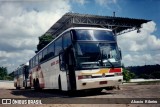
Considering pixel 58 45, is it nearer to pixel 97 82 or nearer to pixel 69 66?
pixel 69 66

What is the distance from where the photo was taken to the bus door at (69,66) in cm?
1363

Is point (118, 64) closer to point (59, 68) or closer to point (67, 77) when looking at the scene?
point (67, 77)

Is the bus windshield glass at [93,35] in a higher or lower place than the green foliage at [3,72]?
lower

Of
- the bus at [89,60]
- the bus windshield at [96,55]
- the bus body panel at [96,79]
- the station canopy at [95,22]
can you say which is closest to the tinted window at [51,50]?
the bus at [89,60]

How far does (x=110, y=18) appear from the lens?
46.4m

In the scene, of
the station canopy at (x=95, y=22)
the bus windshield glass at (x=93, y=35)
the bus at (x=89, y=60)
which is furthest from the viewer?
the station canopy at (x=95, y=22)

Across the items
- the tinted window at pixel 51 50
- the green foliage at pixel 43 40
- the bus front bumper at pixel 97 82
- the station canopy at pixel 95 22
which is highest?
the station canopy at pixel 95 22

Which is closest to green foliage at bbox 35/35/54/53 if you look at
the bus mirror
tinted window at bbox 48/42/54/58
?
tinted window at bbox 48/42/54/58

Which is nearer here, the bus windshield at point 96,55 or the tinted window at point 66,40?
the bus windshield at point 96,55

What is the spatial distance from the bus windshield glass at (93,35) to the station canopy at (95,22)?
90.0ft

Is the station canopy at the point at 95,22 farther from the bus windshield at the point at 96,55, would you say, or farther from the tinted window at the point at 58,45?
the bus windshield at the point at 96,55

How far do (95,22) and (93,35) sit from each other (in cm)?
3301

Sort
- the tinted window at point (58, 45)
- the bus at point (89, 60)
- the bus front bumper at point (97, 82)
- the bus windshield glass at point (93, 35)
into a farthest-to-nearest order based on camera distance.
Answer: the tinted window at point (58, 45), the bus windshield glass at point (93, 35), the bus at point (89, 60), the bus front bumper at point (97, 82)

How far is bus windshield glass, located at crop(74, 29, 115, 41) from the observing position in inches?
541
